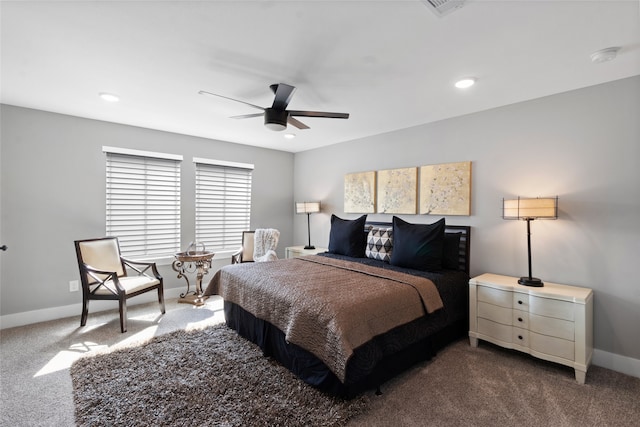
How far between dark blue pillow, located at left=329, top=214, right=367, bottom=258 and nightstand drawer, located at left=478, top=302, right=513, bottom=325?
1.56 m

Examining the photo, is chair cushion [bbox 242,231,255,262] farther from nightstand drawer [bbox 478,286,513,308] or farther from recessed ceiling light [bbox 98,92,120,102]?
nightstand drawer [bbox 478,286,513,308]

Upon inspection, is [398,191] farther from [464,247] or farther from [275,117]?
[275,117]

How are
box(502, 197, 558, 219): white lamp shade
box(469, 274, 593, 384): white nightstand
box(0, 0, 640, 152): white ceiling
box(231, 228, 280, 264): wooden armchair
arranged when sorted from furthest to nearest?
box(231, 228, 280, 264): wooden armchair < box(502, 197, 558, 219): white lamp shade < box(469, 274, 593, 384): white nightstand < box(0, 0, 640, 152): white ceiling

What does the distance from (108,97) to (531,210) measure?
4.25 m

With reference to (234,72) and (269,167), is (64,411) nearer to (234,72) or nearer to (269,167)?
(234,72)

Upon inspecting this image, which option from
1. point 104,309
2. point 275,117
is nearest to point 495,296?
point 275,117

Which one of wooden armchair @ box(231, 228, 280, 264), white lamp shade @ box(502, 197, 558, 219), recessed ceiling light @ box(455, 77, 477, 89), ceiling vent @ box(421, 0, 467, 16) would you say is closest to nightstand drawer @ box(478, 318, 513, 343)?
white lamp shade @ box(502, 197, 558, 219)

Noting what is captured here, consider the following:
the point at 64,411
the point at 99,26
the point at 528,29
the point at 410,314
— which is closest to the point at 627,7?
the point at 528,29

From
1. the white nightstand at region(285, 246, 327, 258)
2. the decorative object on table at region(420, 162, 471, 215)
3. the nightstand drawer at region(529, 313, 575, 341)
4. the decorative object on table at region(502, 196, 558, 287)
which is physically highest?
the decorative object on table at region(420, 162, 471, 215)

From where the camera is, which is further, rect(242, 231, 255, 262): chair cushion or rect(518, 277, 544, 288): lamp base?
rect(242, 231, 255, 262): chair cushion

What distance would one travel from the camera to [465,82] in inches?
102

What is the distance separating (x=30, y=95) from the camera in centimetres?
302

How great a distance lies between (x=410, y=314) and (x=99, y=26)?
297 centimetres

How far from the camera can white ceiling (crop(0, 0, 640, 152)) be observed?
68.0 inches
